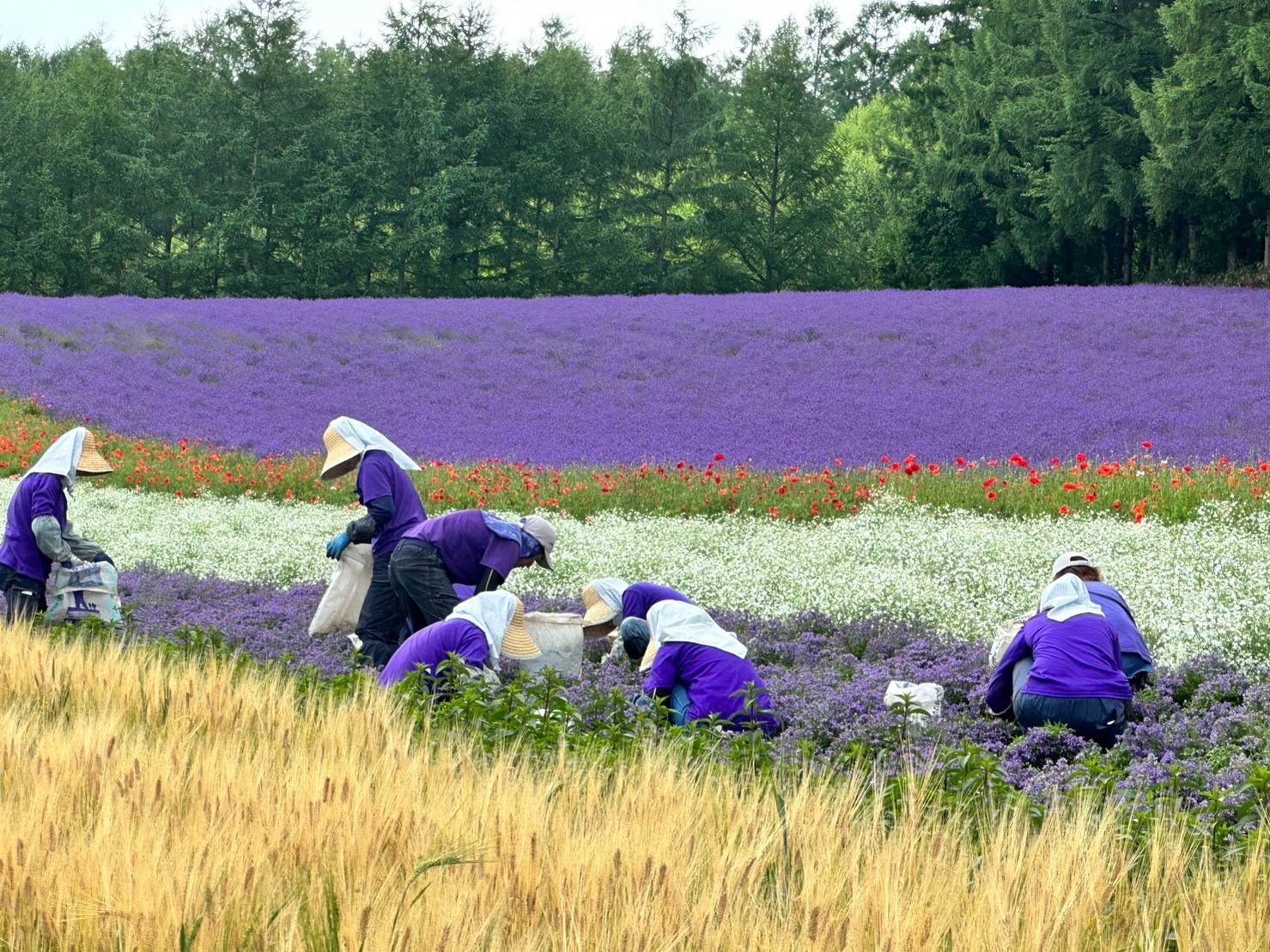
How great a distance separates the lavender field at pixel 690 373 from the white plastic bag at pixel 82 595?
10188 mm

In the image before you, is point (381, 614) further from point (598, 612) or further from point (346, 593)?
point (598, 612)

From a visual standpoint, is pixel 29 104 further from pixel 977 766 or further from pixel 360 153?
pixel 977 766

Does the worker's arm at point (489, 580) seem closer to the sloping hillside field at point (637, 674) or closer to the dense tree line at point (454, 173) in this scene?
the sloping hillside field at point (637, 674)

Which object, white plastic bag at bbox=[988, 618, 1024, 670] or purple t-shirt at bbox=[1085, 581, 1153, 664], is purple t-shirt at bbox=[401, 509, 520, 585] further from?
purple t-shirt at bbox=[1085, 581, 1153, 664]

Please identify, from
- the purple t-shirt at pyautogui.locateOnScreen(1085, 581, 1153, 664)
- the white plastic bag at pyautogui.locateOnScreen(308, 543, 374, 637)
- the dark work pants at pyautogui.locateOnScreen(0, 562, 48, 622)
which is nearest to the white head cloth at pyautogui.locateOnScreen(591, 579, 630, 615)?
the white plastic bag at pyautogui.locateOnScreen(308, 543, 374, 637)

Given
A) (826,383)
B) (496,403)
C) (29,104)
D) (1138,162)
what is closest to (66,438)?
(496,403)

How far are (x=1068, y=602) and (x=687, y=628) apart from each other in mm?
2037

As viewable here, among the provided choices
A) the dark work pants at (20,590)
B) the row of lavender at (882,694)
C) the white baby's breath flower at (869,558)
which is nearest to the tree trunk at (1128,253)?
the white baby's breath flower at (869,558)

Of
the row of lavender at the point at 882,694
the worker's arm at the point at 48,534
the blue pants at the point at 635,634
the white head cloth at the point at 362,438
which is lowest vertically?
the row of lavender at the point at 882,694

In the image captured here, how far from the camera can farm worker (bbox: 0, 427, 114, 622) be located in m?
8.81

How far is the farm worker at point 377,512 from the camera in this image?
872 cm

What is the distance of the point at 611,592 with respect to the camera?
28.5ft

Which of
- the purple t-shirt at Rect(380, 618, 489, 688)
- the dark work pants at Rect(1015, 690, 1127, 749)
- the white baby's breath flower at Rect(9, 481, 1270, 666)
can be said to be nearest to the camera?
the dark work pants at Rect(1015, 690, 1127, 749)

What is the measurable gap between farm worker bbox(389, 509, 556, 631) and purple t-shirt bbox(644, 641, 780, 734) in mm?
1673
